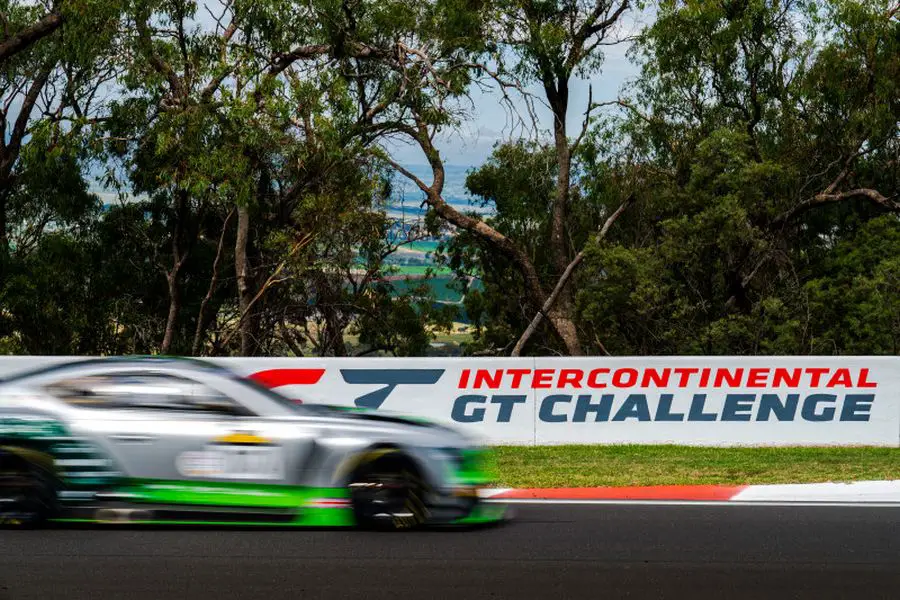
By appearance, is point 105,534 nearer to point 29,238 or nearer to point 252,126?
point 252,126

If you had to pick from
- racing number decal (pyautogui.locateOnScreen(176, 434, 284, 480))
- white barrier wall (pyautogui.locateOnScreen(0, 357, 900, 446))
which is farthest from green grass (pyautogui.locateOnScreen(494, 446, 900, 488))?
racing number decal (pyautogui.locateOnScreen(176, 434, 284, 480))

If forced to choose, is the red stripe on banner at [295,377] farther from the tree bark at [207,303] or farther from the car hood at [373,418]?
the tree bark at [207,303]

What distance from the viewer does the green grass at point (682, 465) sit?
41.9 ft

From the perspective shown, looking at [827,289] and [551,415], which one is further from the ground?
[827,289]

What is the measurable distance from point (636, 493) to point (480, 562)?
411cm

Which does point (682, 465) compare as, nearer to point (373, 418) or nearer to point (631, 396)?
point (631, 396)

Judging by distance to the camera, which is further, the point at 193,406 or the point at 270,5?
the point at 270,5

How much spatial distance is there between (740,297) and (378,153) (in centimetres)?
923

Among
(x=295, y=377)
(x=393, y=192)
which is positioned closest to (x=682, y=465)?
(x=295, y=377)

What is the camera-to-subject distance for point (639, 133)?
3125cm

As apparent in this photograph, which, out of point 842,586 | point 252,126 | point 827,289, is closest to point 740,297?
point 827,289

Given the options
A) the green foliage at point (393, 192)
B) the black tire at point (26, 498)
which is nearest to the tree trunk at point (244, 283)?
the green foliage at point (393, 192)

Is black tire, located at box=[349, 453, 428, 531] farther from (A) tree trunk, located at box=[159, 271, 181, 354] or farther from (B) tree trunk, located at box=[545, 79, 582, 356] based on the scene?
(A) tree trunk, located at box=[159, 271, 181, 354]

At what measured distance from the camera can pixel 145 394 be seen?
29.8 feet
